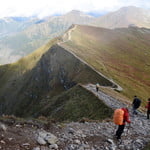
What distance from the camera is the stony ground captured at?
44.6 ft

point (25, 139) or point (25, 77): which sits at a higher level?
point (25, 139)

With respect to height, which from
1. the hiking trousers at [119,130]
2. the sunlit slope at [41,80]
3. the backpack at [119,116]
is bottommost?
the sunlit slope at [41,80]

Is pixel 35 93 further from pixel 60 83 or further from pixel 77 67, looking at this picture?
pixel 77 67

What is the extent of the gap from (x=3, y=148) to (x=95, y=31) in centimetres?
18325

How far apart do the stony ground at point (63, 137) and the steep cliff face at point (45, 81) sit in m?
44.7

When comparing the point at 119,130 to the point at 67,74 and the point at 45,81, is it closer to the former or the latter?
the point at 67,74

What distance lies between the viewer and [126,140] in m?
16.6

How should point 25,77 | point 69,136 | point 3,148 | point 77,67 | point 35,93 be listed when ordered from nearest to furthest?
point 3,148 → point 69,136 → point 77,67 → point 35,93 → point 25,77

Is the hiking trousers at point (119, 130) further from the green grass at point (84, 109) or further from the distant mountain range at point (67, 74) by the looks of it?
the distant mountain range at point (67, 74)

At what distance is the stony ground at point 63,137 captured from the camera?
1359 cm

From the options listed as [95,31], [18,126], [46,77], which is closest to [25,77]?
[46,77]

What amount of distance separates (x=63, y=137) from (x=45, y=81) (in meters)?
96.0

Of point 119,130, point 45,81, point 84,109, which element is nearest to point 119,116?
point 119,130

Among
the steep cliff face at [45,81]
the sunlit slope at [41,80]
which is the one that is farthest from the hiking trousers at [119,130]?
the steep cliff face at [45,81]
